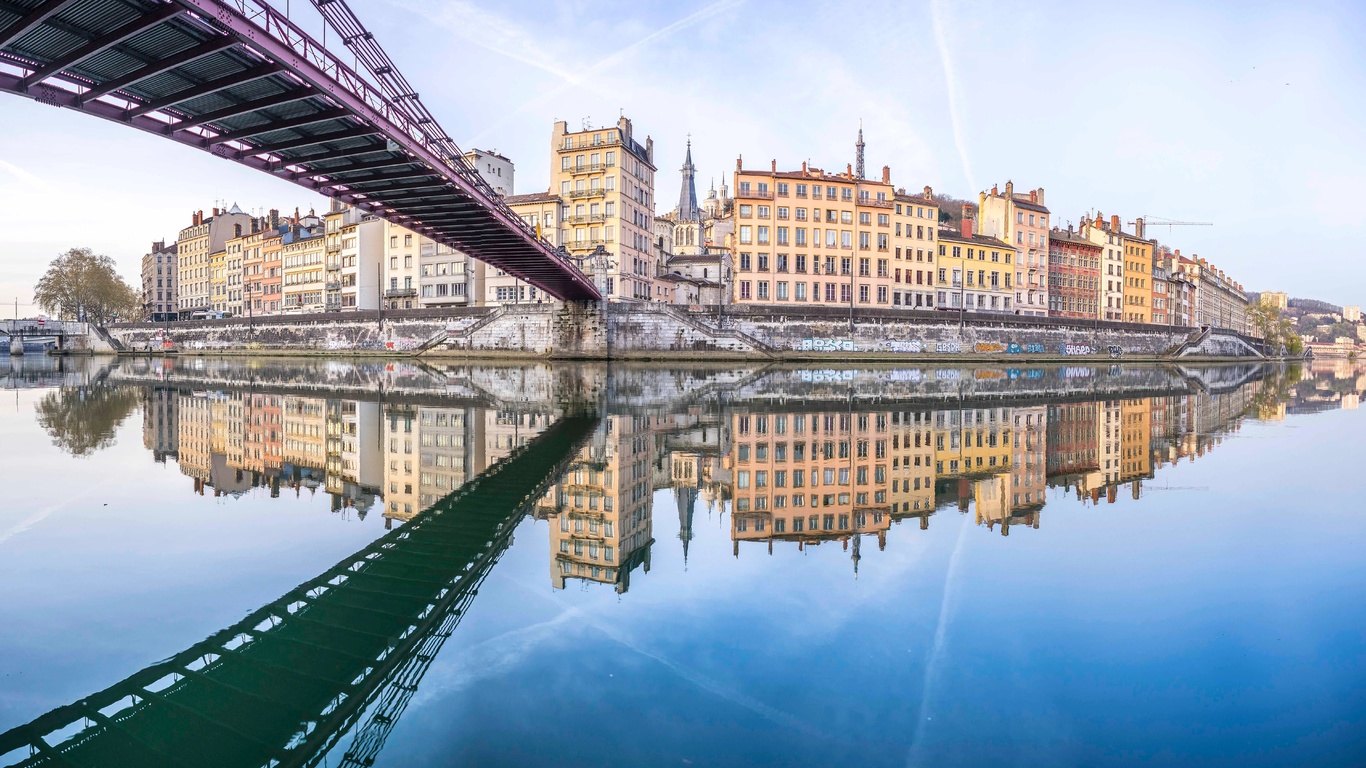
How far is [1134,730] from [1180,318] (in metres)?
125

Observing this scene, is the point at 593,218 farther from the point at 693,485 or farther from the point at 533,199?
the point at 693,485

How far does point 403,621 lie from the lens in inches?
246

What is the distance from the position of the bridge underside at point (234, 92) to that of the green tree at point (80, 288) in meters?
90.2

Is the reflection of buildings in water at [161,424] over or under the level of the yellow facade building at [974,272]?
under

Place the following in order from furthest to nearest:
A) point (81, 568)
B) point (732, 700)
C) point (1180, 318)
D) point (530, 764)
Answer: point (1180, 318), point (81, 568), point (732, 700), point (530, 764)

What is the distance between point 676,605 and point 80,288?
11311 centimetres

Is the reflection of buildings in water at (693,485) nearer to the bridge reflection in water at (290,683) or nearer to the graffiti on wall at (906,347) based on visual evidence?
the bridge reflection in water at (290,683)

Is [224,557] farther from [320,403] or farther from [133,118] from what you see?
[320,403]

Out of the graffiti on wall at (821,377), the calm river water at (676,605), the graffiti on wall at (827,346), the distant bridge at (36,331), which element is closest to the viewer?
the calm river water at (676,605)

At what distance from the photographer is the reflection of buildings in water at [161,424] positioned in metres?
15.2

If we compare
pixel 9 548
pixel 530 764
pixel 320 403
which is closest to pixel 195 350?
pixel 320 403

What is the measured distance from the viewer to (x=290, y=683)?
5.16 metres

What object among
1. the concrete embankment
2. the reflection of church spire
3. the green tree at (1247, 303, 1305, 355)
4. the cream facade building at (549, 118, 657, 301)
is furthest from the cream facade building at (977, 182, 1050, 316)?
the reflection of church spire

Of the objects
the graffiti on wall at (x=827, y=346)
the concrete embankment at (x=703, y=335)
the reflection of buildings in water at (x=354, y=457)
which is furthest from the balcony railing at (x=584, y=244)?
the reflection of buildings in water at (x=354, y=457)
